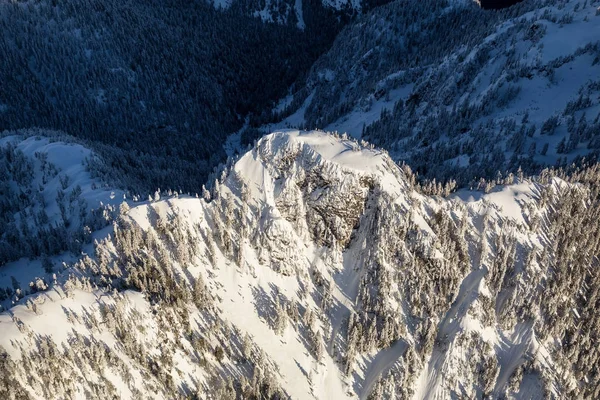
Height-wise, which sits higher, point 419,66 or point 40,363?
point 419,66

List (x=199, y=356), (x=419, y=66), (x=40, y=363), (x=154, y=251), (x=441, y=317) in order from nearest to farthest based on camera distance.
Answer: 1. (x=40, y=363)
2. (x=199, y=356)
3. (x=154, y=251)
4. (x=441, y=317)
5. (x=419, y=66)

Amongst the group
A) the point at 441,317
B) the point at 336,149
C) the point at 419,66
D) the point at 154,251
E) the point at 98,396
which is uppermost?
the point at 419,66

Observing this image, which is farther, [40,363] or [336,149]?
[336,149]

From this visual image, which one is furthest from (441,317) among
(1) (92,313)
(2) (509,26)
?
(2) (509,26)

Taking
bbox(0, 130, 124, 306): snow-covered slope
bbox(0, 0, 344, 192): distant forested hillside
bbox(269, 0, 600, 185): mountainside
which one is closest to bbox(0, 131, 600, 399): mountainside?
bbox(0, 130, 124, 306): snow-covered slope

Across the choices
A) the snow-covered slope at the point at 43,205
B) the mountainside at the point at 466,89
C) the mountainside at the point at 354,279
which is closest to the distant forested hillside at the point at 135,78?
the snow-covered slope at the point at 43,205

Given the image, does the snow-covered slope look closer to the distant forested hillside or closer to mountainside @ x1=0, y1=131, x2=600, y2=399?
mountainside @ x1=0, y1=131, x2=600, y2=399

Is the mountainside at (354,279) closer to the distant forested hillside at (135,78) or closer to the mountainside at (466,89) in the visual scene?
the mountainside at (466,89)

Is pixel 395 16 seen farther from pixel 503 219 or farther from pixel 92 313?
pixel 92 313

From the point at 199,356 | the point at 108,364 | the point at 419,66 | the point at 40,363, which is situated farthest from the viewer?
the point at 419,66
